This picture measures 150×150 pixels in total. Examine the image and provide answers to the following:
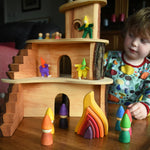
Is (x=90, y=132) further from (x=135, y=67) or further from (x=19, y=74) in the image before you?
(x=135, y=67)

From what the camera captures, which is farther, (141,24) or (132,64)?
(132,64)

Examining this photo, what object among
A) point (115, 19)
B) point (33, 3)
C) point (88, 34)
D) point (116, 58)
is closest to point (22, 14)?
point (33, 3)

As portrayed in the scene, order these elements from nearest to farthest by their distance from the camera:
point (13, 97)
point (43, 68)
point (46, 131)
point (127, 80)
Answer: point (46, 131)
point (13, 97)
point (43, 68)
point (127, 80)

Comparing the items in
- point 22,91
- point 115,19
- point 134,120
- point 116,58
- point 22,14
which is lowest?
point 134,120

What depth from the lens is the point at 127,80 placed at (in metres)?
1.04

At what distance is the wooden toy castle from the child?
0.28 m

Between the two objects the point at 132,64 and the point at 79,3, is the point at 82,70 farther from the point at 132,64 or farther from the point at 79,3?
the point at 132,64

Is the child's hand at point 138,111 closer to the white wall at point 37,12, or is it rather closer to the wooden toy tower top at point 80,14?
the wooden toy tower top at point 80,14

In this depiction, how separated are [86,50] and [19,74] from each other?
0.97 feet

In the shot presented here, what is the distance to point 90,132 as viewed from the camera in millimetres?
548

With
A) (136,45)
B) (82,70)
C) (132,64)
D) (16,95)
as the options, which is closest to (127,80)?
(132,64)

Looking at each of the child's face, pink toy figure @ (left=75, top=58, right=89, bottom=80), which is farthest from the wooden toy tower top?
the child's face

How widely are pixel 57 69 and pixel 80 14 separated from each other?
26 centimetres

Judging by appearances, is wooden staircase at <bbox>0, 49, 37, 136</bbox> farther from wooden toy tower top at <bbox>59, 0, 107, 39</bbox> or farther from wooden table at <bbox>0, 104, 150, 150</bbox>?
wooden toy tower top at <bbox>59, 0, 107, 39</bbox>
